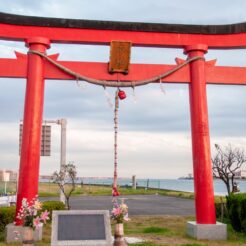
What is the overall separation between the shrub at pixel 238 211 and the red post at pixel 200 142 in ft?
4.63

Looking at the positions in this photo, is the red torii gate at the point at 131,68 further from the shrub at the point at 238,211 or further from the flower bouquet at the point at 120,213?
the flower bouquet at the point at 120,213

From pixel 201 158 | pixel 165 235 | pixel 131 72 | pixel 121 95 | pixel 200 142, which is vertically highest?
pixel 131 72

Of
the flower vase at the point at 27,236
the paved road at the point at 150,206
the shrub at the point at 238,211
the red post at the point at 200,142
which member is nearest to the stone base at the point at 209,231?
the red post at the point at 200,142

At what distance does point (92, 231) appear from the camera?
6.70 meters

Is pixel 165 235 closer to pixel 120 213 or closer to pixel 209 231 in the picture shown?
pixel 209 231

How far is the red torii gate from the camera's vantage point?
944 centimetres

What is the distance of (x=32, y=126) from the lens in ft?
30.7

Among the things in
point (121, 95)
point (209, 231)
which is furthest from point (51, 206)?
point (209, 231)

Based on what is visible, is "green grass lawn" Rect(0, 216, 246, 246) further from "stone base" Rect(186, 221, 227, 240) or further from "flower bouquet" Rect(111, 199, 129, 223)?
"flower bouquet" Rect(111, 199, 129, 223)

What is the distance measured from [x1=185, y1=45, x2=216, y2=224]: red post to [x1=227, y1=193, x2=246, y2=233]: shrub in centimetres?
141

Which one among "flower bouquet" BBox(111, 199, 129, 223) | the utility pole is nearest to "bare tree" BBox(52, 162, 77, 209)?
the utility pole

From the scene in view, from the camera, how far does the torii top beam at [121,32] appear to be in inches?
391

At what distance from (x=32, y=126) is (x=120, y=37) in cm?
336

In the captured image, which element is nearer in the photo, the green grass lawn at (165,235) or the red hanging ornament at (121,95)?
the green grass lawn at (165,235)
